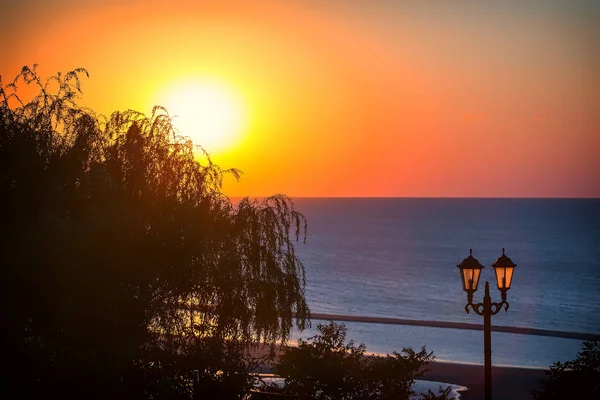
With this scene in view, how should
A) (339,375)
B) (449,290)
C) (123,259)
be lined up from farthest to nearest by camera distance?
(449,290) → (339,375) → (123,259)

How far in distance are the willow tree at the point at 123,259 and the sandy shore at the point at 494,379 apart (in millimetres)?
19627

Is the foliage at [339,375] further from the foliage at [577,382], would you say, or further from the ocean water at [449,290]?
the ocean water at [449,290]

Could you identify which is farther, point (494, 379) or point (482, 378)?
point (494, 379)

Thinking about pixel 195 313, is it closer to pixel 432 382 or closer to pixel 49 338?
pixel 49 338

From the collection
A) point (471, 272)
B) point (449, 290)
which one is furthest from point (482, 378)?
point (449, 290)

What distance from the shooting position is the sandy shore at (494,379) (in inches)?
1327

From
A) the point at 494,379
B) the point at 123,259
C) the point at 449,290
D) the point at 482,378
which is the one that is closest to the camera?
the point at 123,259

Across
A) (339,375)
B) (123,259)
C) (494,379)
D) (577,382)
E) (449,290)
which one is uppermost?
(449,290)

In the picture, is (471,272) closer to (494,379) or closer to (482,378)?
(482,378)

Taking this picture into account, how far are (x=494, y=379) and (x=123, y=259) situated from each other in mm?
28114

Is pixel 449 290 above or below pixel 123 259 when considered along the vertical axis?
above

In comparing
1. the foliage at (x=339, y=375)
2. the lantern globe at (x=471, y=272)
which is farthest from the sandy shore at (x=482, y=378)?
the lantern globe at (x=471, y=272)

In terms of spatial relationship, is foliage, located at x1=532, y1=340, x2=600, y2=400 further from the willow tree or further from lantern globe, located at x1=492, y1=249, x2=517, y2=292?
the willow tree

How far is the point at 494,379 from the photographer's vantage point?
123 ft
